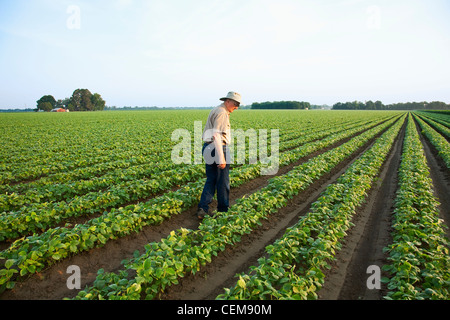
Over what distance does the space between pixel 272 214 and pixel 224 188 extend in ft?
4.69

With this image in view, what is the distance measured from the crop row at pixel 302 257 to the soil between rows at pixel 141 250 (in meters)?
0.38

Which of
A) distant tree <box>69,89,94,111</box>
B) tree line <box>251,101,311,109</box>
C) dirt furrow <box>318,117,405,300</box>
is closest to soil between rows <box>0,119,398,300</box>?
dirt furrow <box>318,117,405,300</box>

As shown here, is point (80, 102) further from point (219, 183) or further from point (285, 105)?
point (219, 183)

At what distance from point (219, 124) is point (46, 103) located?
394 ft

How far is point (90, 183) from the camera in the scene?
6.88 m

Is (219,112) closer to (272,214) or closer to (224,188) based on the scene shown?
(224,188)

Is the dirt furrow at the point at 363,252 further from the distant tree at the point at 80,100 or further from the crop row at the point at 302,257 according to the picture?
the distant tree at the point at 80,100

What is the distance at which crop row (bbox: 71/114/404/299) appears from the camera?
307 centimetres

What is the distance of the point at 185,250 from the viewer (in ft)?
12.7

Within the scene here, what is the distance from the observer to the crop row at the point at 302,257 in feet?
9.96

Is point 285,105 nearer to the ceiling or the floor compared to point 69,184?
nearer to the ceiling

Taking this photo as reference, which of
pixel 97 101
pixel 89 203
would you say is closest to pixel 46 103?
pixel 97 101

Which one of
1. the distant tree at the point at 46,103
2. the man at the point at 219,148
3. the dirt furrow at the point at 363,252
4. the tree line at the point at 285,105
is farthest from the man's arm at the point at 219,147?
the tree line at the point at 285,105
